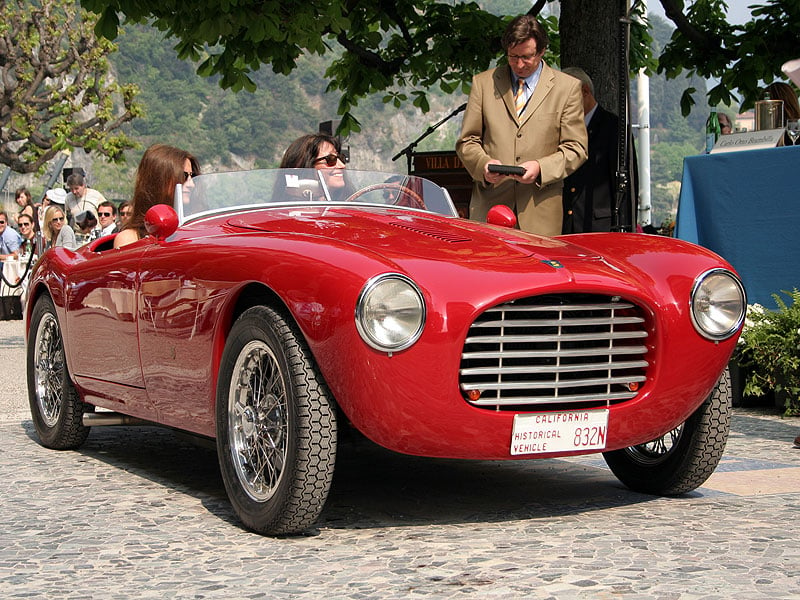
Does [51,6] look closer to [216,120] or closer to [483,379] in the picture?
[483,379]

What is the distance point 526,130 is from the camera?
7.21m

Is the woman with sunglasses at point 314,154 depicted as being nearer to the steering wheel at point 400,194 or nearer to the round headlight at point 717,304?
the steering wheel at point 400,194

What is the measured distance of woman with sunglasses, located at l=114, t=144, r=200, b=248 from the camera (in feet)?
20.5

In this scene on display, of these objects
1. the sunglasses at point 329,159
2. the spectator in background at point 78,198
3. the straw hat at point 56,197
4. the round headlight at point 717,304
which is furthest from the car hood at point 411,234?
the straw hat at point 56,197

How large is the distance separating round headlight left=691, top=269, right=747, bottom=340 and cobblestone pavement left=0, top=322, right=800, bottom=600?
2.20ft

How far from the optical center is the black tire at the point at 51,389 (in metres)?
6.36

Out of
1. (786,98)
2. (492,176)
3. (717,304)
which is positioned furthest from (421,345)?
(786,98)

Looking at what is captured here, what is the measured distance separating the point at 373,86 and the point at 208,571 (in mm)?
10916

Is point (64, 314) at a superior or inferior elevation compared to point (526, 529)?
superior

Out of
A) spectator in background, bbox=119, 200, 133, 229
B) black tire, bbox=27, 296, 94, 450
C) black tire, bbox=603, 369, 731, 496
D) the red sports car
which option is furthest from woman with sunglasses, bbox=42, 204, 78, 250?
black tire, bbox=603, 369, 731, 496

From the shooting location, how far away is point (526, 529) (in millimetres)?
4344

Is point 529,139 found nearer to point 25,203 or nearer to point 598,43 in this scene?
point 598,43

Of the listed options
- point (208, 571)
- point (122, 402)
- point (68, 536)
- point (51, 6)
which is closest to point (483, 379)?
point (208, 571)

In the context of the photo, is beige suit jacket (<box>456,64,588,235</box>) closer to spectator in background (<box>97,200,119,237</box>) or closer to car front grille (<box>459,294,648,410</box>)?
car front grille (<box>459,294,648,410</box>)
